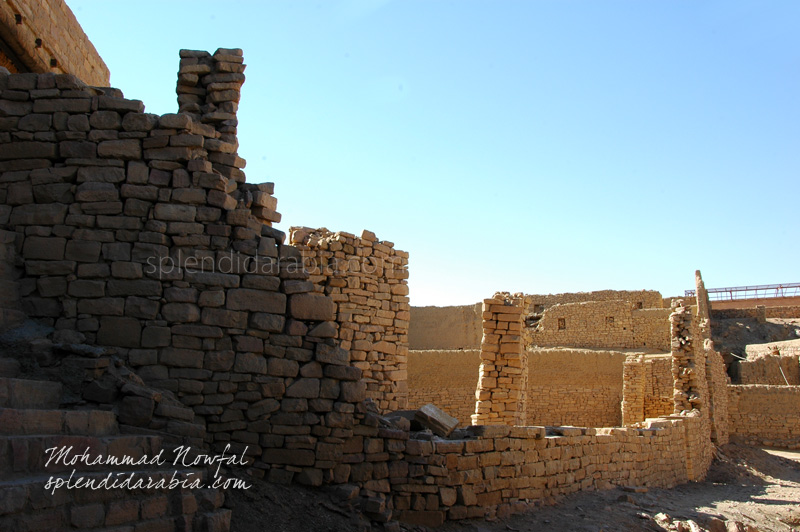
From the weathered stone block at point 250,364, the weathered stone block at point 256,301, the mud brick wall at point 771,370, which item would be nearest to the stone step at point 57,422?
the weathered stone block at point 250,364

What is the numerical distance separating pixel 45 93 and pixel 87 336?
244cm

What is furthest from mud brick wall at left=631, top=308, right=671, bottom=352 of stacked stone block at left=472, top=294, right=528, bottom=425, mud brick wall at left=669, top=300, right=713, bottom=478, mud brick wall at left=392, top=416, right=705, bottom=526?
stacked stone block at left=472, top=294, right=528, bottom=425

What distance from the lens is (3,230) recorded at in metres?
6.14

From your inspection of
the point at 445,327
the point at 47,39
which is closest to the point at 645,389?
the point at 445,327

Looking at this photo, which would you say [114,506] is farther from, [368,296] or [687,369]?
[687,369]

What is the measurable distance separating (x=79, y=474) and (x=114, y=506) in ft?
1.08

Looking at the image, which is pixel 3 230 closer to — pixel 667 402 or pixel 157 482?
pixel 157 482

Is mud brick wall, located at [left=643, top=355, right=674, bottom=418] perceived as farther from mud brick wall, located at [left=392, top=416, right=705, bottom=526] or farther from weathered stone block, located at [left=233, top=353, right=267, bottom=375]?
weathered stone block, located at [left=233, top=353, right=267, bottom=375]

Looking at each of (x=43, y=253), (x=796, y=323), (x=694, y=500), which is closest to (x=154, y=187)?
(x=43, y=253)

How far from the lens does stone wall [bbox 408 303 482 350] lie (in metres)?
27.3

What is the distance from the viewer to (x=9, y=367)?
543cm

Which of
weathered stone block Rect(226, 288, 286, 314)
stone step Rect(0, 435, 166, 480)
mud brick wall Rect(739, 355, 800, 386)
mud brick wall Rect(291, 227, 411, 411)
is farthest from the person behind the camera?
mud brick wall Rect(739, 355, 800, 386)

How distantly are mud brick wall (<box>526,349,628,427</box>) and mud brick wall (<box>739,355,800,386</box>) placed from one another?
830 cm

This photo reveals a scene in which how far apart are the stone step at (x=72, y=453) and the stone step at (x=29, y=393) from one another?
1.98ft
